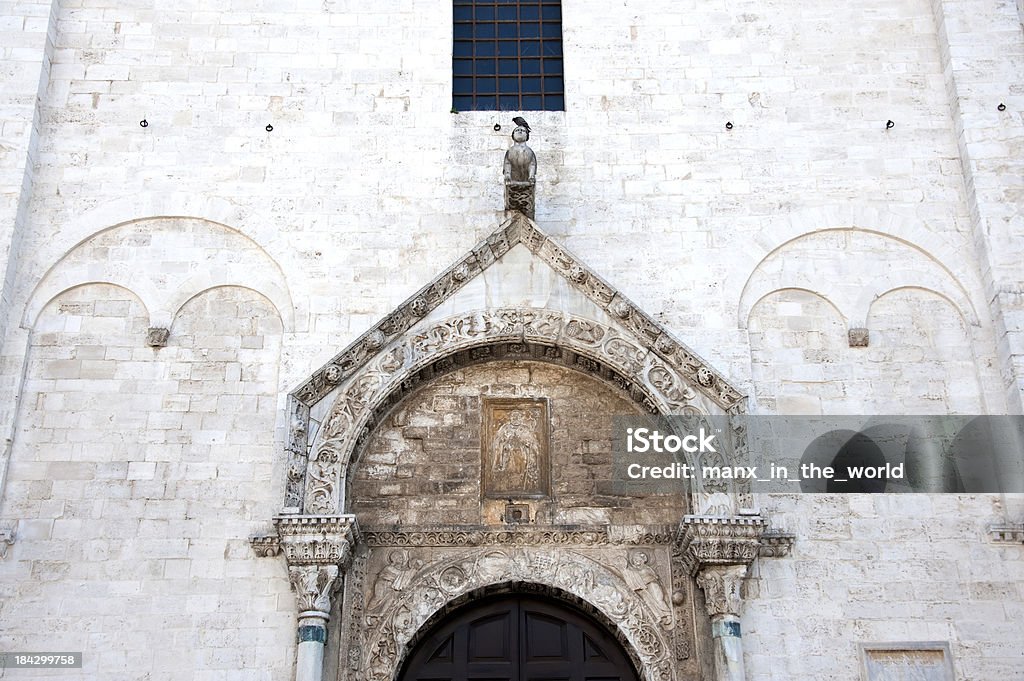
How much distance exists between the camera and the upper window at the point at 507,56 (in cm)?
1266

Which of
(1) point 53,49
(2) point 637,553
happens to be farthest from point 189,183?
(2) point 637,553

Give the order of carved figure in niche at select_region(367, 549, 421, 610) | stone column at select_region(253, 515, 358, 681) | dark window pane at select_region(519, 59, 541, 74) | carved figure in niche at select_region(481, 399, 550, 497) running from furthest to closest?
1. dark window pane at select_region(519, 59, 541, 74)
2. carved figure in niche at select_region(481, 399, 550, 497)
3. carved figure in niche at select_region(367, 549, 421, 610)
4. stone column at select_region(253, 515, 358, 681)

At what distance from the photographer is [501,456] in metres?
10.9

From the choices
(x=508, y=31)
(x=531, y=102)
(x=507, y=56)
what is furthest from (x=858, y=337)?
(x=508, y=31)

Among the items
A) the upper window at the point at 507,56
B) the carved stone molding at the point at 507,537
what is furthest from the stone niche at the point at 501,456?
the upper window at the point at 507,56

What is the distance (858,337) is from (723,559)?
9.59 feet

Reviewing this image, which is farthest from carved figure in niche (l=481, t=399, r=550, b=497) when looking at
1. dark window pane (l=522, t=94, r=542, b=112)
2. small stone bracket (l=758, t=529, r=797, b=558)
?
dark window pane (l=522, t=94, r=542, b=112)

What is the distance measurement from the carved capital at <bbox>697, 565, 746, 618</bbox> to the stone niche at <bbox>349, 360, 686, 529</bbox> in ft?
2.93

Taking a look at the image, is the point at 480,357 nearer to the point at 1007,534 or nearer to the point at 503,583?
the point at 503,583

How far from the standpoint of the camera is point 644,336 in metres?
10.7

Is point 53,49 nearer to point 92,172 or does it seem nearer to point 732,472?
point 92,172

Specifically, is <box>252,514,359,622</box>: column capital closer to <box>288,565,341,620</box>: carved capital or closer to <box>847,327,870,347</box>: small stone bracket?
<box>288,565,341,620</box>: carved capital

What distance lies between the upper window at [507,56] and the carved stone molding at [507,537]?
4.93 m

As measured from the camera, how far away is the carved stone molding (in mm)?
10477
